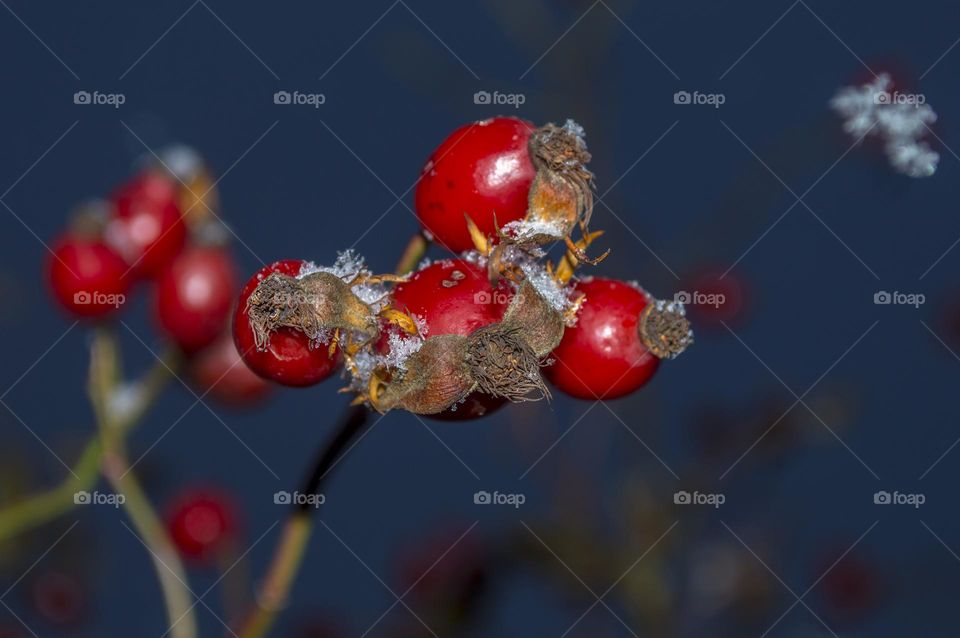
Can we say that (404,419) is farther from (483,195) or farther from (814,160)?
(483,195)

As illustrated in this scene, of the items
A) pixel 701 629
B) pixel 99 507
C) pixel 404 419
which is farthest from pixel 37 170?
pixel 701 629

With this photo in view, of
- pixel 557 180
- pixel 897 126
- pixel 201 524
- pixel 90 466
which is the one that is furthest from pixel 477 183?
pixel 201 524

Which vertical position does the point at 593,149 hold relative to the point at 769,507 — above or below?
above

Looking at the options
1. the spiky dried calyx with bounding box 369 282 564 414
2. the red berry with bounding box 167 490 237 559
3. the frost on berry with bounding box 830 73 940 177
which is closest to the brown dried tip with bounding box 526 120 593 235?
the spiky dried calyx with bounding box 369 282 564 414

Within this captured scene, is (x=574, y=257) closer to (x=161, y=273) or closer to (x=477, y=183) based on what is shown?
(x=477, y=183)

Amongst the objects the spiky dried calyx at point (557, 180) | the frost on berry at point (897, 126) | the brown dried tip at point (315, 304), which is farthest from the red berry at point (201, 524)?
the frost on berry at point (897, 126)

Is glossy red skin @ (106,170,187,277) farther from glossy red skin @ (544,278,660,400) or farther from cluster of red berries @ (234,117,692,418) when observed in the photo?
glossy red skin @ (544,278,660,400)

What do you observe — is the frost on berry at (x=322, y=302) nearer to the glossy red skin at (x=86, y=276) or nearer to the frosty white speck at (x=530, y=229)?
the frosty white speck at (x=530, y=229)
